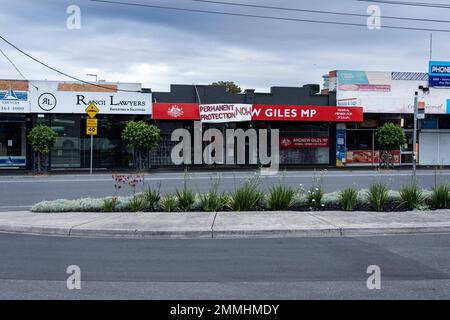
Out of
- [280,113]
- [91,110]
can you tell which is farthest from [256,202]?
[280,113]

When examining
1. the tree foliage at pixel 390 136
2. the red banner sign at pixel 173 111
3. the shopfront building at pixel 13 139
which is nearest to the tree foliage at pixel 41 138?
the shopfront building at pixel 13 139

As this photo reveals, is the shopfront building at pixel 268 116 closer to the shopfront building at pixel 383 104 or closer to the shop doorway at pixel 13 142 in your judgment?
the shopfront building at pixel 383 104

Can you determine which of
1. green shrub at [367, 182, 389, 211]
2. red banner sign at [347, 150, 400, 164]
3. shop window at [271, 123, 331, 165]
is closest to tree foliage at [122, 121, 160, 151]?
shop window at [271, 123, 331, 165]

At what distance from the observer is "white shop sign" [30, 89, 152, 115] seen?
30078 millimetres

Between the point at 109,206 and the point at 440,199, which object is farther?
the point at 440,199

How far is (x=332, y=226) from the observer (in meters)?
10.8

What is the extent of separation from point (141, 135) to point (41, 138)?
5.37 meters

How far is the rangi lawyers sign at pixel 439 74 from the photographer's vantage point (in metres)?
35.0

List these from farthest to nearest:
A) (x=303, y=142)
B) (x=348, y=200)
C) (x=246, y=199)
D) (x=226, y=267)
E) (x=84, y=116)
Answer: (x=303, y=142) → (x=84, y=116) → (x=246, y=199) → (x=348, y=200) → (x=226, y=267)

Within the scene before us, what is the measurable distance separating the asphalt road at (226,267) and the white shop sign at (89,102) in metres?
21.0

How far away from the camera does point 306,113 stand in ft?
109

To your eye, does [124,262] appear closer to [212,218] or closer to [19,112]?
[212,218]

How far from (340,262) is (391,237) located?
104 inches

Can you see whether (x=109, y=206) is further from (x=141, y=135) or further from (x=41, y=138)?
(x=41, y=138)
